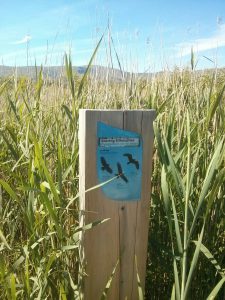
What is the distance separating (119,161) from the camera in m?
0.90

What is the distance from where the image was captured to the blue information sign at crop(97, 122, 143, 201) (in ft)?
2.93

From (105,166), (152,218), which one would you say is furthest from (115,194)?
(152,218)

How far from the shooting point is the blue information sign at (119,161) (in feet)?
2.93

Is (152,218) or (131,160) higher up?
(131,160)

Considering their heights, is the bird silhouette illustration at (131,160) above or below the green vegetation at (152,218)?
above

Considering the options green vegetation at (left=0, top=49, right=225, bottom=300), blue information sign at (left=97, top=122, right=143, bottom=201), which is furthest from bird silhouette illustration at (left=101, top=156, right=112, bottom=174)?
green vegetation at (left=0, top=49, right=225, bottom=300)

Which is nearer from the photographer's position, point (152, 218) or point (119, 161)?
point (119, 161)

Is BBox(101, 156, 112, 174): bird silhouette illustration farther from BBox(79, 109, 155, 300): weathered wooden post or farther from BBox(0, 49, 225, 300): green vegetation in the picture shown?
BBox(0, 49, 225, 300): green vegetation

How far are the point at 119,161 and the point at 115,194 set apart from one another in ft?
0.32

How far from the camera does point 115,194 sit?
3.09 feet

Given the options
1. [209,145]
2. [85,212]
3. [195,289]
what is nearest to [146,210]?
[85,212]

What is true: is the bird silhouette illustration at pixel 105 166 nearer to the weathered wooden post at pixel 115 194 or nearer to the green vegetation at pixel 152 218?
the weathered wooden post at pixel 115 194

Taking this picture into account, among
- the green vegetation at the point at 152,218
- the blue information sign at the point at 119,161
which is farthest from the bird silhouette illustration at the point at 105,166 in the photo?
the green vegetation at the point at 152,218

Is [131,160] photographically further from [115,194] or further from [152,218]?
[152,218]
